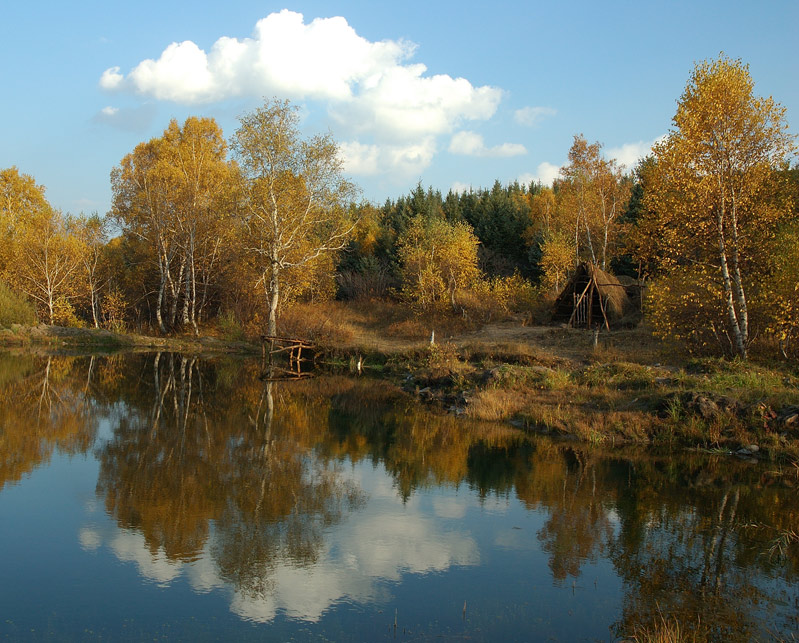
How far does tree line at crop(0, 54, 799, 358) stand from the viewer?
19766mm

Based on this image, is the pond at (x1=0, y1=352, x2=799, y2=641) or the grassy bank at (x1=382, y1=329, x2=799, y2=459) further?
the grassy bank at (x1=382, y1=329, x2=799, y2=459)

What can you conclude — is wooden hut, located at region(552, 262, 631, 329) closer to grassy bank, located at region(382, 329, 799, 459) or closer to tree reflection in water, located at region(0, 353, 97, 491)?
grassy bank, located at region(382, 329, 799, 459)

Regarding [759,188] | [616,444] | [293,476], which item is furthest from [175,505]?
[759,188]

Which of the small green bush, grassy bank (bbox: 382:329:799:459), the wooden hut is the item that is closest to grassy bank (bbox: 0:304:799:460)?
grassy bank (bbox: 382:329:799:459)

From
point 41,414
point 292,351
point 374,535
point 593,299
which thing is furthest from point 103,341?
point 374,535

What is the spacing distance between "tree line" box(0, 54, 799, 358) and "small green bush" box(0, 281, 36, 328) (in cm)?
25

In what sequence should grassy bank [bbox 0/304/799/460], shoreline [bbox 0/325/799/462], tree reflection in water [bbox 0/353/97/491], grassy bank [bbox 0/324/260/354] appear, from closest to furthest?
1. tree reflection in water [bbox 0/353/97/491]
2. shoreline [bbox 0/325/799/462]
3. grassy bank [bbox 0/304/799/460]
4. grassy bank [bbox 0/324/260/354]

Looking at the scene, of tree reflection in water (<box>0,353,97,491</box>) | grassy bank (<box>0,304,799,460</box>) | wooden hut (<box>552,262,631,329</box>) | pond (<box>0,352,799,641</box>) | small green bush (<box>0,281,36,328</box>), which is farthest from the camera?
Answer: small green bush (<box>0,281,36,328</box>)

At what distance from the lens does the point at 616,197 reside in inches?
1636

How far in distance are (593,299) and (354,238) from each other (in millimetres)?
16237

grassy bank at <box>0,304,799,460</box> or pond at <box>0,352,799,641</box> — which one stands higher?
grassy bank at <box>0,304,799,460</box>

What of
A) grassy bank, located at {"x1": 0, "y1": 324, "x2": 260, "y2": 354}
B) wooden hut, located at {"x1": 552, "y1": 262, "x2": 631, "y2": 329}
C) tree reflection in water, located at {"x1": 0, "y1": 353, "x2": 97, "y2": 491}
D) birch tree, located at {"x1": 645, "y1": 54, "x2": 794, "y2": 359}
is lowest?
tree reflection in water, located at {"x1": 0, "y1": 353, "x2": 97, "y2": 491}

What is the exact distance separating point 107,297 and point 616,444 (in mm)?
35136

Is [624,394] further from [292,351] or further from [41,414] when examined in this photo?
[292,351]
